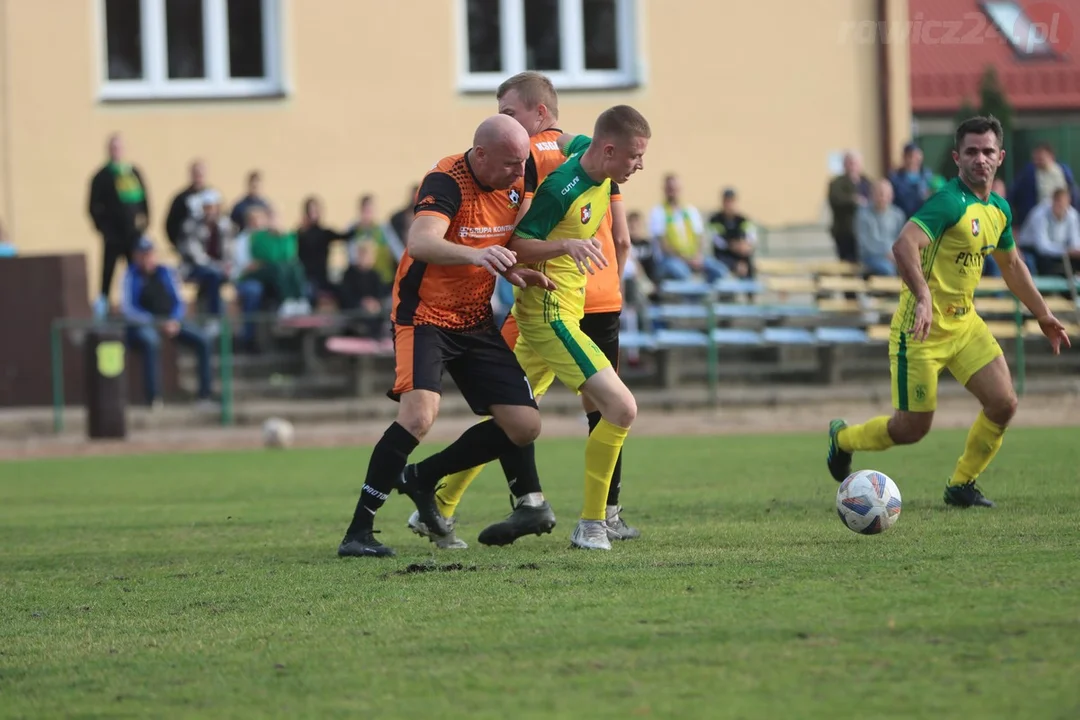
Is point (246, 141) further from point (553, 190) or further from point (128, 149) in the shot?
point (553, 190)

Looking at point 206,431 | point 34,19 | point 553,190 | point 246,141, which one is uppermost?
point 34,19

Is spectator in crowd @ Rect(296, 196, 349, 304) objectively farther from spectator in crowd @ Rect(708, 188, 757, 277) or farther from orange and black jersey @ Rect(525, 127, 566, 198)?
orange and black jersey @ Rect(525, 127, 566, 198)

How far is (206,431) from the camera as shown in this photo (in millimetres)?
19391

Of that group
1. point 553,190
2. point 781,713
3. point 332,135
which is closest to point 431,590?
point 553,190

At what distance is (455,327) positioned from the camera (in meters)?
8.15

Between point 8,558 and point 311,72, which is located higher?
point 311,72

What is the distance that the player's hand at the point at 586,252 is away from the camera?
7.46 metres

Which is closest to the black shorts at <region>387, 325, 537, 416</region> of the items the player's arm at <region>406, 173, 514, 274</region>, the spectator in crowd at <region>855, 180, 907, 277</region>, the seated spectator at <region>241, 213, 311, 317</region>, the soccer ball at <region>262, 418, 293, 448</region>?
the player's arm at <region>406, 173, 514, 274</region>

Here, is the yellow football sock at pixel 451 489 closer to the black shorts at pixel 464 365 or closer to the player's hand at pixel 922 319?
the black shorts at pixel 464 365

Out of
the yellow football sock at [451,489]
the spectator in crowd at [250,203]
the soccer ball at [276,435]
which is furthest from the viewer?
the spectator in crowd at [250,203]

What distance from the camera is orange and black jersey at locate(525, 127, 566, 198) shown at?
8.28 meters

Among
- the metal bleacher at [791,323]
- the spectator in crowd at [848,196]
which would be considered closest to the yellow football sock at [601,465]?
the metal bleacher at [791,323]

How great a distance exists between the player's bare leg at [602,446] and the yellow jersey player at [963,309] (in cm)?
197

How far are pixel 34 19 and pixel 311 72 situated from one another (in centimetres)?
401
